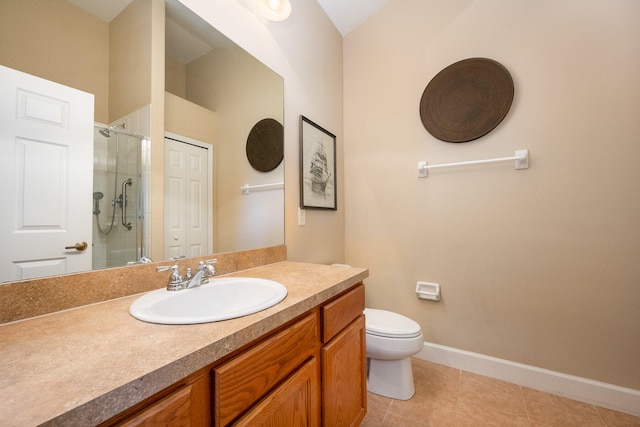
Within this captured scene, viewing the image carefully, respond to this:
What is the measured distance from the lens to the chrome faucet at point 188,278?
0.92m

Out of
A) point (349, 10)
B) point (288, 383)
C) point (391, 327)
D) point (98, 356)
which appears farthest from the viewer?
point (349, 10)

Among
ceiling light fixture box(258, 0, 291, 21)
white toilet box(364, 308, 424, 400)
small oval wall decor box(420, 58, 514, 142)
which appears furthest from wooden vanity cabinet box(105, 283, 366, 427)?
ceiling light fixture box(258, 0, 291, 21)

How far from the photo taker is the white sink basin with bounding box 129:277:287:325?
69 cm

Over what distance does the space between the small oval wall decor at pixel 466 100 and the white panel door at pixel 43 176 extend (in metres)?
1.92

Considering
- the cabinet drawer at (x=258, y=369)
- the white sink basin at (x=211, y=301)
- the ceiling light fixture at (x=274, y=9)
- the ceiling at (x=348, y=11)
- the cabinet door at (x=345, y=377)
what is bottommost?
the cabinet door at (x=345, y=377)

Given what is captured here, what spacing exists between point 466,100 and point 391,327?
1.56 meters

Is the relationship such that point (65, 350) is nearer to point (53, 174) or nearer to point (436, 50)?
point (53, 174)

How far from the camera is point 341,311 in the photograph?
3.47 feet

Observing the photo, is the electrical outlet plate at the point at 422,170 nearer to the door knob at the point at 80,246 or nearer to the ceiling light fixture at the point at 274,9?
the ceiling light fixture at the point at 274,9

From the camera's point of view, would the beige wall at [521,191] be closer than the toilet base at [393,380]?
Yes

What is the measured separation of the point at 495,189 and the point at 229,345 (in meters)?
1.83

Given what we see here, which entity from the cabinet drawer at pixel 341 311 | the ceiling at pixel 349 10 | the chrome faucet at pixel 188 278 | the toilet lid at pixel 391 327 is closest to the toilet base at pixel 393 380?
the toilet lid at pixel 391 327

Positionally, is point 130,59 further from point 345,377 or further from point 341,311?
point 345,377

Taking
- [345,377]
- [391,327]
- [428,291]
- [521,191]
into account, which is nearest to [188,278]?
[345,377]
